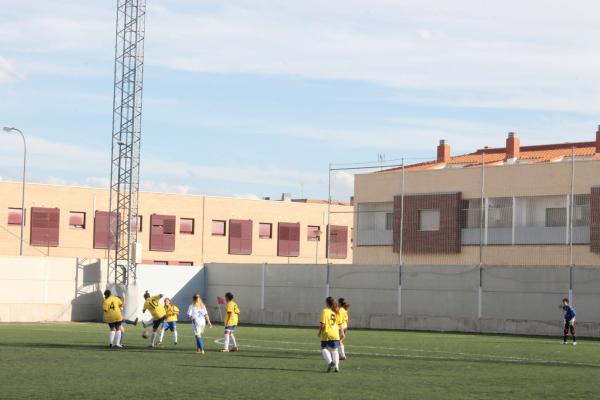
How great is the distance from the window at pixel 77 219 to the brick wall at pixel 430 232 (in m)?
25.2

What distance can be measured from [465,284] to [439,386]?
31373 millimetres

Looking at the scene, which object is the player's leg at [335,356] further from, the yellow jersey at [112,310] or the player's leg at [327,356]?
the yellow jersey at [112,310]

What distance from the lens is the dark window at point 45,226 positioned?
272 ft

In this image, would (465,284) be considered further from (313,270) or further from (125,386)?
(125,386)

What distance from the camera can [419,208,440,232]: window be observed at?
230 ft

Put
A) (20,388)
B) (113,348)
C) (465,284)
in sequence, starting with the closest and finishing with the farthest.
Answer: (20,388) → (113,348) → (465,284)

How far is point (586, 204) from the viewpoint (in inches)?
2473

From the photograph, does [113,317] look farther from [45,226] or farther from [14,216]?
[45,226]

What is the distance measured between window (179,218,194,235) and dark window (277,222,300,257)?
811cm

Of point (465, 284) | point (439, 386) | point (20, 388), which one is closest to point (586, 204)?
point (465, 284)

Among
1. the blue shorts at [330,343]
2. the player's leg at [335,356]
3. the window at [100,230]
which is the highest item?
the window at [100,230]

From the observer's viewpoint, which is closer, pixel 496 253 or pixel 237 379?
pixel 237 379

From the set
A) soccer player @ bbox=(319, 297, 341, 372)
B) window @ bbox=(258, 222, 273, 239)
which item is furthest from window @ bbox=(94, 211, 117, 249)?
soccer player @ bbox=(319, 297, 341, 372)

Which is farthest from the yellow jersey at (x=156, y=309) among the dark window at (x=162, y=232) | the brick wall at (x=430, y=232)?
the dark window at (x=162, y=232)
